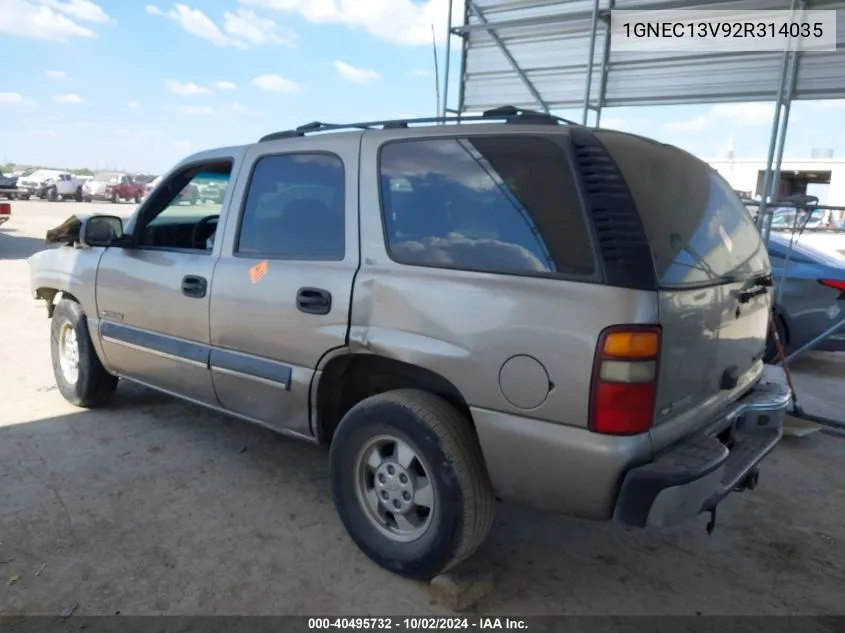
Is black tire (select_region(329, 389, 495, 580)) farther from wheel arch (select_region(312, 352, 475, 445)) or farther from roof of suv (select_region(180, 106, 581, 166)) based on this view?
roof of suv (select_region(180, 106, 581, 166))

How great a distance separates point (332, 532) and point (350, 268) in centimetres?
133

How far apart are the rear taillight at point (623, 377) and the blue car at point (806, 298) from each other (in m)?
4.45

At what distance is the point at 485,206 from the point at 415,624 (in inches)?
66.0

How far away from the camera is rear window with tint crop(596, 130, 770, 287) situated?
231cm

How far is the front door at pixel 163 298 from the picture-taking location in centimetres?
352

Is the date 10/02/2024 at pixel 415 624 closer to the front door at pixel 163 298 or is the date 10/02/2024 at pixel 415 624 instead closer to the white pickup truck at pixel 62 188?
the front door at pixel 163 298

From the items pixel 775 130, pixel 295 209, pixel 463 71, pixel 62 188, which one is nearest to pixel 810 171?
pixel 463 71

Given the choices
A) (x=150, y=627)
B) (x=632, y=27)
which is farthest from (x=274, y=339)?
(x=632, y=27)

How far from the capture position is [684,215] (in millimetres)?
2543

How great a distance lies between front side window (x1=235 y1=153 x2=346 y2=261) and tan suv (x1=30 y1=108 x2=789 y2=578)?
1cm

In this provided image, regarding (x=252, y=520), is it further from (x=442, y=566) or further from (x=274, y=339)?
(x=442, y=566)

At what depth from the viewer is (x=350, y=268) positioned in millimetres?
2828

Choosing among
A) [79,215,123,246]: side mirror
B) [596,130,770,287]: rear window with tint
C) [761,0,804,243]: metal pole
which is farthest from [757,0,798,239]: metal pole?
[79,215,123,246]: side mirror

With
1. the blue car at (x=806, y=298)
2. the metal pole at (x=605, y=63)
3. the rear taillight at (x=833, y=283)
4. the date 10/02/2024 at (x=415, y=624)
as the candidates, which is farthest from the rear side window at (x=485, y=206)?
the metal pole at (x=605, y=63)
